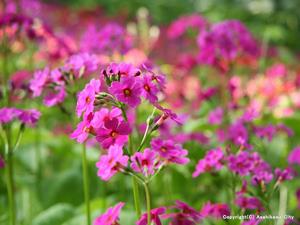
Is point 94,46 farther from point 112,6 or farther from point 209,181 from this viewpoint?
point 112,6

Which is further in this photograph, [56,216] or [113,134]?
[56,216]

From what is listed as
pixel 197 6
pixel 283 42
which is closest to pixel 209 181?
pixel 283 42

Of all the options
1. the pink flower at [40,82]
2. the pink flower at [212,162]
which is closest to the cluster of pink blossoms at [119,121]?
the pink flower at [212,162]

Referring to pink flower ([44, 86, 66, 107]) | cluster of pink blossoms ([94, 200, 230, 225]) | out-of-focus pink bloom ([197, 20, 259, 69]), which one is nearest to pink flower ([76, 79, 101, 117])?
cluster of pink blossoms ([94, 200, 230, 225])

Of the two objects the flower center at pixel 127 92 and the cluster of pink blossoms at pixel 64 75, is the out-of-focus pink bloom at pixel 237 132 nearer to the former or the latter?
the cluster of pink blossoms at pixel 64 75

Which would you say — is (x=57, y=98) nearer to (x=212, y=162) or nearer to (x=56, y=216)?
(x=212, y=162)

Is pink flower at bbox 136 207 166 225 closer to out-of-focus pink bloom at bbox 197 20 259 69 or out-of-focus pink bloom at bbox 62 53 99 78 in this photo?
out-of-focus pink bloom at bbox 62 53 99 78

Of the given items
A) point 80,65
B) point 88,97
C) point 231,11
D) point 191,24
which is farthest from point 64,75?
point 231,11
